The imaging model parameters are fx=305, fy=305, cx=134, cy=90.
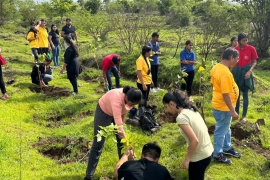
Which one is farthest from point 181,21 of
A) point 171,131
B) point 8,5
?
point 171,131

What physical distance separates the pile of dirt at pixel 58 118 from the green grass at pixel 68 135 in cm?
5

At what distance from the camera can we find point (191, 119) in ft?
10.2

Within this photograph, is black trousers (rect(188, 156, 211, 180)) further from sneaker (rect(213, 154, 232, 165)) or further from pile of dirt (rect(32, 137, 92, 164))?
pile of dirt (rect(32, 137, 92, 164))

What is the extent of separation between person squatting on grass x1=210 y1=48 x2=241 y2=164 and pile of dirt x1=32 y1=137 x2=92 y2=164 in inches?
85.4

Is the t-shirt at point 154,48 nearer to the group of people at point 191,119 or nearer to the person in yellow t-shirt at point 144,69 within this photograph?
the person in yellow t-shirt at point 144,69

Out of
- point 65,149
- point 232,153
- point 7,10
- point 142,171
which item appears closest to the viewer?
point 142,171

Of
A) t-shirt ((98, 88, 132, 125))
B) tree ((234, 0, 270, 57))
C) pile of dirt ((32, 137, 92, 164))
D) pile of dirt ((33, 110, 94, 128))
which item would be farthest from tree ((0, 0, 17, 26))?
t-shirt ((98, 88, 132, 125))

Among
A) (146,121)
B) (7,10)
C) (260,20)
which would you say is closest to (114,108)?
(146,121)

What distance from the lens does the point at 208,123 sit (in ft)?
21.1

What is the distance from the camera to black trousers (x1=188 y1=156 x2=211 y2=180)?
3.35 meters

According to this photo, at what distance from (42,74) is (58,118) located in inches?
79.7

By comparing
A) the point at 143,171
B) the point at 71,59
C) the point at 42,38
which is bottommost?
the point at 143,171

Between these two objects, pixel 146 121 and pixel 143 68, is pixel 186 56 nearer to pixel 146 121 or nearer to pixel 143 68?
pixel 143 68

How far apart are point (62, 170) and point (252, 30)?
1330 cm
